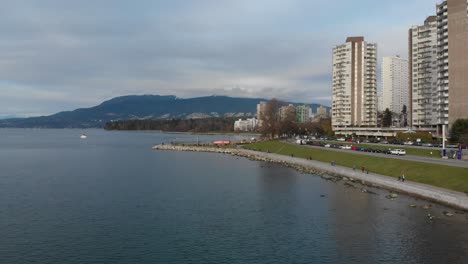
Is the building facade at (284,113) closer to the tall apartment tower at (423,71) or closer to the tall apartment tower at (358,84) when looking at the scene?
the tall apartment tower at (358,84)

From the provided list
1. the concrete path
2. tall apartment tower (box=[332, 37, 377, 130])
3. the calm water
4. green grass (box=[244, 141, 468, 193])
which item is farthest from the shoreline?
tall apartment tower (box=[332, 37, 377, 130])

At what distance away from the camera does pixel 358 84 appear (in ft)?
587

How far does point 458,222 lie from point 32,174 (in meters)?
63.1

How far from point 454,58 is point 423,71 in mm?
37062

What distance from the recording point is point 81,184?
62.1 meters

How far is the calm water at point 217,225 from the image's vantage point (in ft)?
97.7

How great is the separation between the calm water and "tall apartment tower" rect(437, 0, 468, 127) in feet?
230

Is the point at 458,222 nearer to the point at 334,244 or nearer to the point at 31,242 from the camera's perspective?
the point at 334,244

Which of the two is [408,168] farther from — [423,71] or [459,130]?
[423,71]

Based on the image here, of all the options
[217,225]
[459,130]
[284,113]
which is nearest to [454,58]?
[459,130]

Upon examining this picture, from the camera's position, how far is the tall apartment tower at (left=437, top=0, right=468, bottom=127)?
11325cm

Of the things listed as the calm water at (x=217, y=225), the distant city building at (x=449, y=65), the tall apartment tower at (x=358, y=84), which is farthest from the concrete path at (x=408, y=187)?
the tall apartment tower at (x=358, y=84)

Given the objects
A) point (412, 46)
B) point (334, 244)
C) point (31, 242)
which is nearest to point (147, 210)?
point (31, 242)

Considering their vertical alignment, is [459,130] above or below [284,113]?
below
